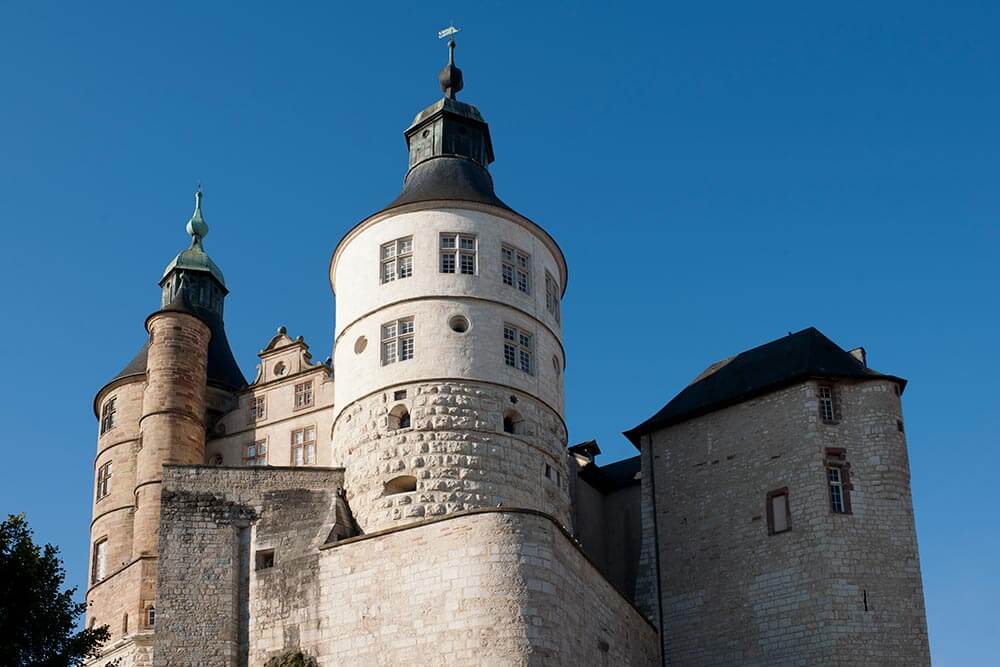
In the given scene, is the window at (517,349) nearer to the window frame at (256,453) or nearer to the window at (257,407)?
the window frame at (256,453)

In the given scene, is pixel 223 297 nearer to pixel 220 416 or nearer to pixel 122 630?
pixel 220 416

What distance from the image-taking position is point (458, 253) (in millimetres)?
44312

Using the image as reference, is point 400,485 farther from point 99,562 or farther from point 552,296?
point 99,562

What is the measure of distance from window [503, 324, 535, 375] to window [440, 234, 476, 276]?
2.02 m

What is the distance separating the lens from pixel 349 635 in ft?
129

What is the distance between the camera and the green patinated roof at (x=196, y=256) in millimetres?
57438

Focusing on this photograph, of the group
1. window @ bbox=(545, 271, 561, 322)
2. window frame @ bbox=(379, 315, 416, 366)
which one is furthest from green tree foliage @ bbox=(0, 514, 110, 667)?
window @ bbox=(545, 271, 561, 322)

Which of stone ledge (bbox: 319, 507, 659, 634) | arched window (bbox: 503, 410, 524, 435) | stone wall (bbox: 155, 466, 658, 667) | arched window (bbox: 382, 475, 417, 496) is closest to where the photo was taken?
stone wall (bbox: 155, 466, 658, 667)

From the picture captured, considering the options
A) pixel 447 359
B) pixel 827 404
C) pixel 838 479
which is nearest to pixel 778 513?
pixel 838 479

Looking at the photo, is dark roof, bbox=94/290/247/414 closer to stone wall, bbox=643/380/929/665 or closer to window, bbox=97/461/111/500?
window, bbox=97/461/111/500

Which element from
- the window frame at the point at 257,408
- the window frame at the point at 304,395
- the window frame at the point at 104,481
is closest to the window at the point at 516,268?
the window frame at the point at 304,395

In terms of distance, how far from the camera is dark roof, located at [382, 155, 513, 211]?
45469 mm

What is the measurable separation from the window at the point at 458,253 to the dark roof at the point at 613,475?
9596 mm

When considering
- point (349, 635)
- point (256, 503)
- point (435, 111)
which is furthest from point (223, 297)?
point (349, 635)
